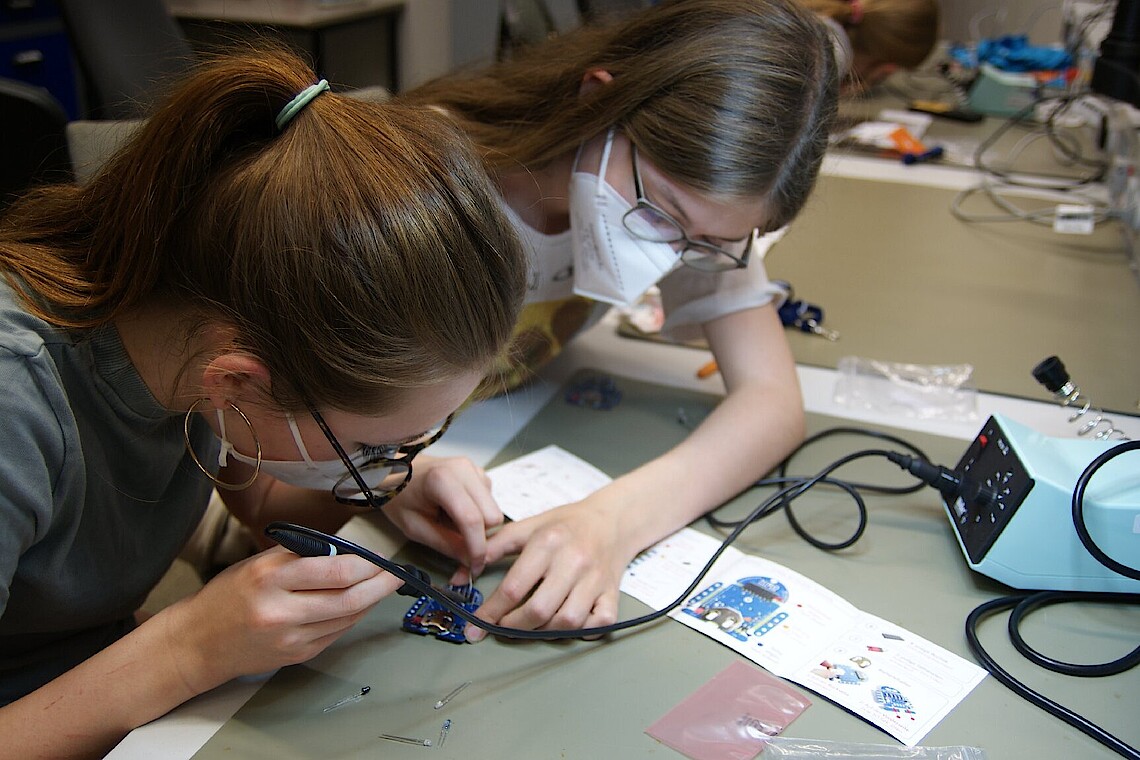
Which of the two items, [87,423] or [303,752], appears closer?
[303,752]

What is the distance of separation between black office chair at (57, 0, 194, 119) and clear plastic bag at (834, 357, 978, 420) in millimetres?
1223

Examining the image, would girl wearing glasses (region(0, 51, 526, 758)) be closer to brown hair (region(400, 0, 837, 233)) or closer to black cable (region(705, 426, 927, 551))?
brown hair (region(400, 0, 837, 233))

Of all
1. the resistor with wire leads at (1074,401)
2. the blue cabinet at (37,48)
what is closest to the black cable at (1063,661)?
the resistor with wire leads at (1074,401)

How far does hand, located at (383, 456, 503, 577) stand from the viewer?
94cm

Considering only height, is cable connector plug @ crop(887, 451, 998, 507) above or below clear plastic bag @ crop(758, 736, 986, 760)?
above

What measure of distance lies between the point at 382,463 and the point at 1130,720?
690 mm

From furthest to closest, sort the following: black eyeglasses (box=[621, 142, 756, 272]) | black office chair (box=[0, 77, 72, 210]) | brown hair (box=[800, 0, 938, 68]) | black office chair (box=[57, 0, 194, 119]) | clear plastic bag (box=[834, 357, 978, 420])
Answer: brown hair (box=[800, 0, 938, 68]) → black office chair (box=[57, 0, 194, 119]) → black office chair (box=[0, 77, 72, 210]) → clear plastic bag (box=[834, 357, 978, 420]) → black eyeglasses (box=[621, 142, 756, 272])

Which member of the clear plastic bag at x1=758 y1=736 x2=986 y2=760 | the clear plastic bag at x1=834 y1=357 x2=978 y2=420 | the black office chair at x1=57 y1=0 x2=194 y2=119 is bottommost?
the clear plastic bag at x1=834 y1=357 x2=978 y2=420

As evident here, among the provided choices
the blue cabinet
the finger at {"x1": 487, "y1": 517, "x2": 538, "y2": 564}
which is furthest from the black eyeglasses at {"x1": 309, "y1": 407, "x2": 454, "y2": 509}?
the blue cabinet

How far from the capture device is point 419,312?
0.72m

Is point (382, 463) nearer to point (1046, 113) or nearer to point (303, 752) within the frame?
point (303, 752)

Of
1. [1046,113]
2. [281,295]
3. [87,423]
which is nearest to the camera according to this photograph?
[281,295]

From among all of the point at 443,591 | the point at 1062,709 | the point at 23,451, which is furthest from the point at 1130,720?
the point at 23,451

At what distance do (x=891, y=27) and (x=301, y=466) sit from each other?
2542 millimetres
